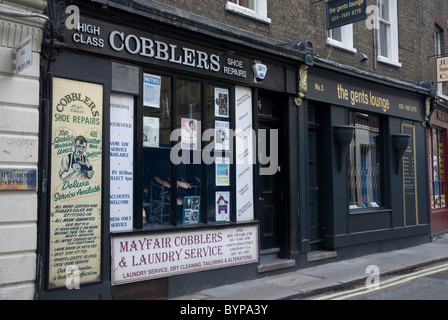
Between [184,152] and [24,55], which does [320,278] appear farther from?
[24,55]

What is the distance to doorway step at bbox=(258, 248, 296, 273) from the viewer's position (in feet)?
27.0

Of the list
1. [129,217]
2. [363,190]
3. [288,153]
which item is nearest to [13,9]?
[129,217]

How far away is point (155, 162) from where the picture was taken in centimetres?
700

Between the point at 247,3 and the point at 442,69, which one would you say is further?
the point at 442,69

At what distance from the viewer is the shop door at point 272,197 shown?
348 inches

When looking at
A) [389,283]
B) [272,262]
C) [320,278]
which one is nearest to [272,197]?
[272,262]

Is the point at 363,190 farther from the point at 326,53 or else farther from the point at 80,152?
the point at 80,152

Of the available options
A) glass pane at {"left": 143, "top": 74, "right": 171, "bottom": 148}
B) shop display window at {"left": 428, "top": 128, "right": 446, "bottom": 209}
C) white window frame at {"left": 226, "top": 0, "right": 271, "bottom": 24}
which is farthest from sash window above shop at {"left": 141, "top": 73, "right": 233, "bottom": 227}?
shop display window at {"left": 428, "top": 128, "right": 446, "bottom": 209}

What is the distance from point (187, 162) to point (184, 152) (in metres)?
0.18

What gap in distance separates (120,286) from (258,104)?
14.1 feet

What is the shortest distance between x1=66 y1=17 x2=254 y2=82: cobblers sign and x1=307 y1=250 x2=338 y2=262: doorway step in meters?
3.76

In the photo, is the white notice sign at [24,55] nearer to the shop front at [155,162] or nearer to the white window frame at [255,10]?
the shop front at [155,162]

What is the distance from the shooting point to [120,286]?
635 centimetres

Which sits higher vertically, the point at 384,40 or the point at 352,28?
the point at 384,40
